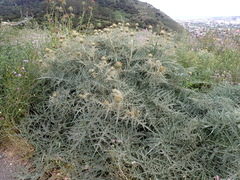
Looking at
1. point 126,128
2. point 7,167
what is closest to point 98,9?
point 126,128

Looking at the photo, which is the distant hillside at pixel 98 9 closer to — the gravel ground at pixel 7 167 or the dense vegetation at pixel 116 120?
the dense vegetation at pixel 116 120

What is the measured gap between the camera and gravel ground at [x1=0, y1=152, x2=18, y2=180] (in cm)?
170

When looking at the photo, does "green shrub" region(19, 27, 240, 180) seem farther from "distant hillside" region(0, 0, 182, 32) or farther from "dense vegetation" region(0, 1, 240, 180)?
"distant hillside" region(0, 0, 182, 32)

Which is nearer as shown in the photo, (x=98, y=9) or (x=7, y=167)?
(x=7, y=167)

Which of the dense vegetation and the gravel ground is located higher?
the dense vegetation

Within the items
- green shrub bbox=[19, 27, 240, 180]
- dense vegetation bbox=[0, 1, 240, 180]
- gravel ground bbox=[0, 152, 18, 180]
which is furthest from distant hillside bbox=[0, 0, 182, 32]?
gravel ground bbox=[0, 152, 18, 180]

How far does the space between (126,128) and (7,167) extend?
1154mm

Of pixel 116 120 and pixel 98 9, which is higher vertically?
pixel 98 9

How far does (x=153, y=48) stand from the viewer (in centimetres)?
238

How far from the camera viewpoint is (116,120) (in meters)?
1.68

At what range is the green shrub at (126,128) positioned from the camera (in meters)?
1.52

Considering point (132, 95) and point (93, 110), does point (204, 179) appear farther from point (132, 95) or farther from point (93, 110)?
point (93, 110)

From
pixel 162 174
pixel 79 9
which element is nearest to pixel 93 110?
pixel 162 174

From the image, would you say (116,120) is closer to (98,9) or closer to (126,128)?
(126,128)
